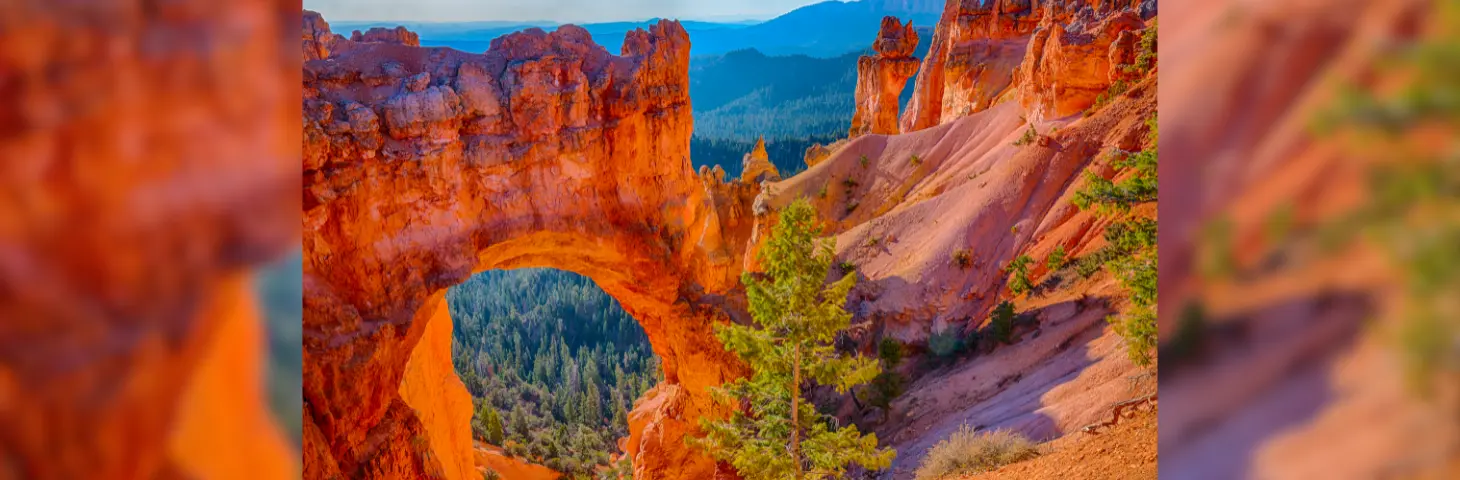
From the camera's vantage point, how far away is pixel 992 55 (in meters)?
33.2

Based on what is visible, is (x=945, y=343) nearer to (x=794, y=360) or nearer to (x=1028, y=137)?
(x=1028, y=137)

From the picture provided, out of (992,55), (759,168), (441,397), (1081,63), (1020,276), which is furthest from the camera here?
(992,55)

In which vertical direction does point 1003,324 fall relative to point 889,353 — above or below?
above

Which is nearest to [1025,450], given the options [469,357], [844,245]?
[844,245]

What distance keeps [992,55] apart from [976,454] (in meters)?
27.6

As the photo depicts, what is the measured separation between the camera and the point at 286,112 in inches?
61.4

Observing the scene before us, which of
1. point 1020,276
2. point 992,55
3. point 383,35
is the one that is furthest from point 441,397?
point 992,55

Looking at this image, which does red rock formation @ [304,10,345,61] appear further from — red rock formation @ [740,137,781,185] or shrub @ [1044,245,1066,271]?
red rock formation @ [740,137,781,185]

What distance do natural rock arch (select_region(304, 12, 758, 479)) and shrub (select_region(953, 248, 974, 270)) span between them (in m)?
6.90

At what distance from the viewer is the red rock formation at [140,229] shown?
1.22m

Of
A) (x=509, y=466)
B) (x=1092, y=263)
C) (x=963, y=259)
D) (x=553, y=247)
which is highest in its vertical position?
(x=553, y=247)

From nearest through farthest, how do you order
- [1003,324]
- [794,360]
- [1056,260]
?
[794,360]
[1003,324]
[1056,260]

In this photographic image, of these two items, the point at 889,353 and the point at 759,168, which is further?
the point at 759,168

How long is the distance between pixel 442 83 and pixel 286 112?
336 inches
